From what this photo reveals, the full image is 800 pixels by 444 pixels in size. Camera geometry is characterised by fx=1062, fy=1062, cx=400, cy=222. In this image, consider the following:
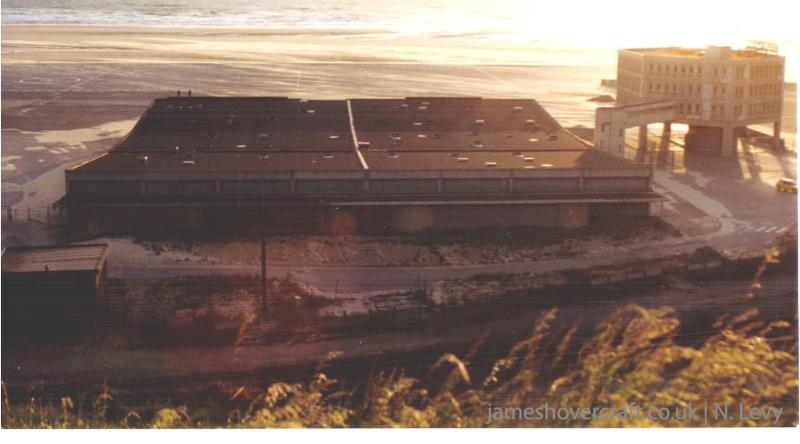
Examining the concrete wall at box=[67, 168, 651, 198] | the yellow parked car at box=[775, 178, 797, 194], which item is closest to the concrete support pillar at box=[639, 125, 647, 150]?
the yellow parked car at box=[775, 178, 797, 194]

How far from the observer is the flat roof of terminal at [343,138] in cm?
998

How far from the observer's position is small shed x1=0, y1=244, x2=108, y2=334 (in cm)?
665

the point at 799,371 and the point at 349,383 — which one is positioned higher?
the point at 799,371

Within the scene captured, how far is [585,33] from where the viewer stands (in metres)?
37.9

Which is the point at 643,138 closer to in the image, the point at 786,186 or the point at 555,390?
the point at 786,186

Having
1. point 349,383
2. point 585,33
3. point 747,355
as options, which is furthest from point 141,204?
point 585,33

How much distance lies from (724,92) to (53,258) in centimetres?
1050

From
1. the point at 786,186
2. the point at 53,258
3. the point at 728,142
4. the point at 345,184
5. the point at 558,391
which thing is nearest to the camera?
the point at 558,391

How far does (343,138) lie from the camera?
11656 millimetres

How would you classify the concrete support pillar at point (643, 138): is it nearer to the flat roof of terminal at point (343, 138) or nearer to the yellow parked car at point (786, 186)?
the flat roof of terminal at point (343, 138)

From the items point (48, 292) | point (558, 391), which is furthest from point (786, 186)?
point (48, 292)

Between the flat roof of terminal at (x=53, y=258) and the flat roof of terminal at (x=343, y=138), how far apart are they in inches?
82.7

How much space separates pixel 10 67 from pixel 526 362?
22.4 metres
